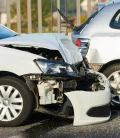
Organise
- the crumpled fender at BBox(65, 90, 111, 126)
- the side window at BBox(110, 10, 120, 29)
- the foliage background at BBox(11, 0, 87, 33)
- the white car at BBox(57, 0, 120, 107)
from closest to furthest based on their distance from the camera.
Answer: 1. the crumpled fender at BBox(65, 90, 111, 126)
2. the white car at BBox(57, 0, 120, 107)
3. the side window at BBox(110, 10, 120, 29)
4. the foliage background at BBox(11, 0, 87, 33)

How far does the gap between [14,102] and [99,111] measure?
1056mm

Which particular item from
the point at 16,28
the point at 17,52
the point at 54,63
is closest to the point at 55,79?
the point at 54,63

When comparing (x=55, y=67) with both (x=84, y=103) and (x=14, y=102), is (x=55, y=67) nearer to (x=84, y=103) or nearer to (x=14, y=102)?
(x=84, y=103)

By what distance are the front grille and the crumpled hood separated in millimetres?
654

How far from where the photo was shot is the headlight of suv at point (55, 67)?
20.1ft

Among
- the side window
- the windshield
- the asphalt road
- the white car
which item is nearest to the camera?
the asphalt road

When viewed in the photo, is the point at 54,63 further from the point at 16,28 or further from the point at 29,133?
the point at 16,28

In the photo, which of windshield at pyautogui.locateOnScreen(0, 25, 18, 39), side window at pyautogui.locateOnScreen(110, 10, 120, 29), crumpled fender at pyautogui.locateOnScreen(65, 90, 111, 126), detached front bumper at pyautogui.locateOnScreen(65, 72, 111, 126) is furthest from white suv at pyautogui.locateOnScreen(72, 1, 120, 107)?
crumpled fender at pyautogui.locateOnScreen(65, 90, 111, 126)

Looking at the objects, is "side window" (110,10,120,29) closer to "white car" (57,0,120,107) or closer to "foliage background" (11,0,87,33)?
"white car" (57,0,120,107)

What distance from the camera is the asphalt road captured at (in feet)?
19.2

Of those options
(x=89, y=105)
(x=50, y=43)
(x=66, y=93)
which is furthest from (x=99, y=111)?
(x=50, y=43)

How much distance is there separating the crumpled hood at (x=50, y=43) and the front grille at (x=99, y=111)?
65cm

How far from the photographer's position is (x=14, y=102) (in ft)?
20.3

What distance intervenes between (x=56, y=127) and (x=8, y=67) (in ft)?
3.11
